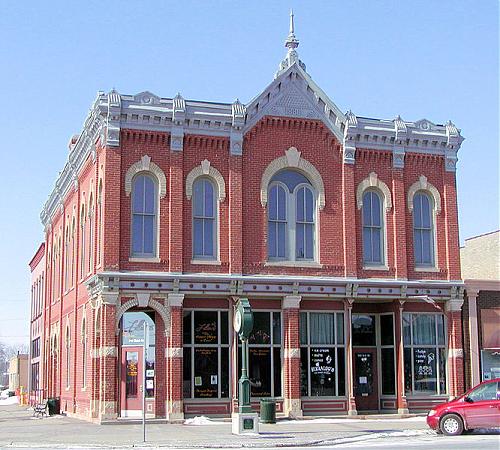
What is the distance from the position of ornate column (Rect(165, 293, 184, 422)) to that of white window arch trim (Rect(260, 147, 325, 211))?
6091mm

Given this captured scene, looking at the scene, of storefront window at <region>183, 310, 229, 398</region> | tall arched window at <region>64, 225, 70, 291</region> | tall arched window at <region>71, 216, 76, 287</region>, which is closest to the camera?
storefront window at <region>183, 310, 229, 398</region>

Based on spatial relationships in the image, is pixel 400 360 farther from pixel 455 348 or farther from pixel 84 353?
pixel 84 353

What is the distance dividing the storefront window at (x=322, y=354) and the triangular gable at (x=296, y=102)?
725cm

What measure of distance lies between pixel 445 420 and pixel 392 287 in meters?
9.33

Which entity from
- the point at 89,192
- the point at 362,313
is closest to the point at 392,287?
the point at 362,313

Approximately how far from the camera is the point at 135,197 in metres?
32.2

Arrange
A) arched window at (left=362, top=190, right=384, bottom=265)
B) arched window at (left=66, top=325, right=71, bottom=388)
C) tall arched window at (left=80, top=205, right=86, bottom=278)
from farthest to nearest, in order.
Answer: arched window at (left=66, top=325, right=71, bottom=388)
tall arched window at (left=80, top=205, right=86, bottom=278)
arched window at (left=362, top=190, right=384, bottom=265)

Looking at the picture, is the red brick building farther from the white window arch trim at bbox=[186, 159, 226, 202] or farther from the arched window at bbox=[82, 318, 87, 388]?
the arched window at bbox=[82, 318, 87, 388]

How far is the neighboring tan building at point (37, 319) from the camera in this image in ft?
172

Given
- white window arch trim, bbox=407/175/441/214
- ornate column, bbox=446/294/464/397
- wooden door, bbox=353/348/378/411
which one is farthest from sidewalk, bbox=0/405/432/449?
white window arch trim, bbox=407/175/441/214

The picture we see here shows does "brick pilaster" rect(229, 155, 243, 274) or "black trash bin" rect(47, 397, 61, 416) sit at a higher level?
"brick pilaster" rect(229, 155, 243, 274)

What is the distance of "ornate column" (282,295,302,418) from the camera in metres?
32.3

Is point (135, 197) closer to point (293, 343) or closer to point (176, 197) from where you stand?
point (176, 197)

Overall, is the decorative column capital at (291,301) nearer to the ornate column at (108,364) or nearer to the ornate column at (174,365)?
the ornate column at (174,365)
